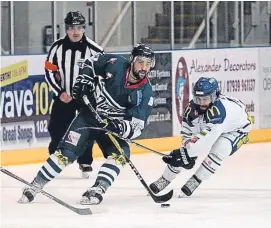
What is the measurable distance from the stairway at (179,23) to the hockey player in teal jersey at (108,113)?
4.27 m

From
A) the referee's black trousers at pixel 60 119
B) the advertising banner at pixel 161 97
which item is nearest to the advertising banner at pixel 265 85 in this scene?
the advertising banner at pixel 161 97

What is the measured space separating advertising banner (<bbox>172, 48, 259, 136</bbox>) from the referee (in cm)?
228

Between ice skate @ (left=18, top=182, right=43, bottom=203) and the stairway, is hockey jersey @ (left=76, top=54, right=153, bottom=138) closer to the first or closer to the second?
ice skate @ (left=18, top=182, right=43, bottom=203)

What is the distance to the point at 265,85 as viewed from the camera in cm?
1073

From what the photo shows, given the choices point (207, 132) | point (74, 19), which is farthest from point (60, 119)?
point (207, 132)

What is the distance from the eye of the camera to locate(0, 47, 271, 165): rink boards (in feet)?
27.8

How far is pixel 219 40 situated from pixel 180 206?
509cm

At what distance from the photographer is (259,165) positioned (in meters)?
8.48

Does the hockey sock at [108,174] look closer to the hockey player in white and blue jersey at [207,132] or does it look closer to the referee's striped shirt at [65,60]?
the hockey player in white and blue jersey at [207,132]

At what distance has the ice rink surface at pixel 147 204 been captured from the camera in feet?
18.4

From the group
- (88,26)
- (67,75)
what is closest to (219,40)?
(88,26)

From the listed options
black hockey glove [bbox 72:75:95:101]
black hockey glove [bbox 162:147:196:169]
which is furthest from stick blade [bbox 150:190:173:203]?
black hockey glove [bbox 72:75:95:101]

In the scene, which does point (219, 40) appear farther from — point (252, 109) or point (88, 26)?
point (88, 26)

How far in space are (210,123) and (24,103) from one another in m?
2.57
